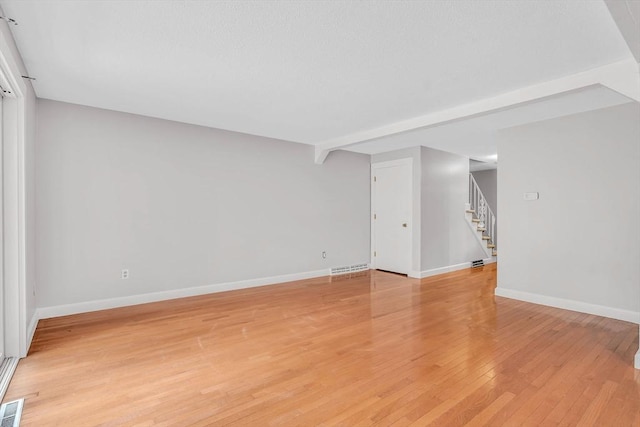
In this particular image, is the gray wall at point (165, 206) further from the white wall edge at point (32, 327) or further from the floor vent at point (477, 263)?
the floor vent at point (477, 263)

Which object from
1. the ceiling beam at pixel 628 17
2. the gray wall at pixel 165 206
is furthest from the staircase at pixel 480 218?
the ceiling beam at pixel 628 17

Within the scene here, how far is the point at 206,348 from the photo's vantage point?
9.12ft

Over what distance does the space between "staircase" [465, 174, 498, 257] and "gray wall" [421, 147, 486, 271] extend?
0.18 m

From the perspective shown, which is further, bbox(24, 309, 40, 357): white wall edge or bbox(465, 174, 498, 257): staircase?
bbox(465, 174, 498, 257): staircase

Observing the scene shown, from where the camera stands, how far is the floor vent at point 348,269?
592cm

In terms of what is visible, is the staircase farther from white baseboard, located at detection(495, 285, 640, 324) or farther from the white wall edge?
the white wall edge

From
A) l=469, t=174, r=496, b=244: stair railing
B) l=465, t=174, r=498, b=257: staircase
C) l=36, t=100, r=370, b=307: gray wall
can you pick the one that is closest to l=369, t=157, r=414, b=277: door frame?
l=36, t=100, r=370, b=307: gray wall

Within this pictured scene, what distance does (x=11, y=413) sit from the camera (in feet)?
6.06

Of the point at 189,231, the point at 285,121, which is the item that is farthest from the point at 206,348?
the point at 285,121

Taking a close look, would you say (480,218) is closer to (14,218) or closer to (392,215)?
(392,215)

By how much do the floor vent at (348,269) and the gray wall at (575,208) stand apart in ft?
8.05

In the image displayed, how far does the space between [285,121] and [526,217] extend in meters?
3.46

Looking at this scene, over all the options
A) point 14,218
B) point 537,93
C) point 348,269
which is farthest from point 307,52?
point 348,269

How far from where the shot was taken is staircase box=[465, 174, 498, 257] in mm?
6839
